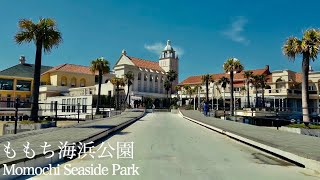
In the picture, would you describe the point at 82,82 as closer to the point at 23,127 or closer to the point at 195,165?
the point at 23,127

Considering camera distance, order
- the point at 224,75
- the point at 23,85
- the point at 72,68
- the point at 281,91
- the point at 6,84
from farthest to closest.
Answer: the point at 224,75 < the point at 72,68 < the point at 23,85 < the point at 6,84 < the point at 281,91

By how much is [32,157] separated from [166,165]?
2880 mm

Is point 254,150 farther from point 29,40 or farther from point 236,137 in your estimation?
point 29,40

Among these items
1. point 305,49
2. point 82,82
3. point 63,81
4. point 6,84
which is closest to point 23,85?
point 6,84

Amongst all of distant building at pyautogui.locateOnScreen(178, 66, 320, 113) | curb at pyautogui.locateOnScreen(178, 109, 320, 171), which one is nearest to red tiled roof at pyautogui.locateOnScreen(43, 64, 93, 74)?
distant building at pyautogui.locateOnScreen(178, 66, 320, 113)

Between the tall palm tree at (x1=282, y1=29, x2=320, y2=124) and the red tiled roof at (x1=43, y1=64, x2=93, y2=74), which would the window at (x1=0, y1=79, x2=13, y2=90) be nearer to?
the red tiled roof at (x1=43, y1=64, x2=93, y2=74)

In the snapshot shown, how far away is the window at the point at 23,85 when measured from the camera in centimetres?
7004

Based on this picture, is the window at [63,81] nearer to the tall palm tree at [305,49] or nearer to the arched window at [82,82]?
the arched window at [82,82]

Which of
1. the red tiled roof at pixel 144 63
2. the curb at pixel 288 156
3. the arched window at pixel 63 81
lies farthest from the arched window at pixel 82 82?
the curb at pixel 288 156

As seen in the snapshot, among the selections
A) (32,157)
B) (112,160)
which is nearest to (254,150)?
(112,160)

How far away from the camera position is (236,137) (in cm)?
1248

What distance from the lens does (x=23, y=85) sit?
70812 mm

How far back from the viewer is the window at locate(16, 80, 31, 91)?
7004 centimetres

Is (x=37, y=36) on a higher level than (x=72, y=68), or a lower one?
lower
